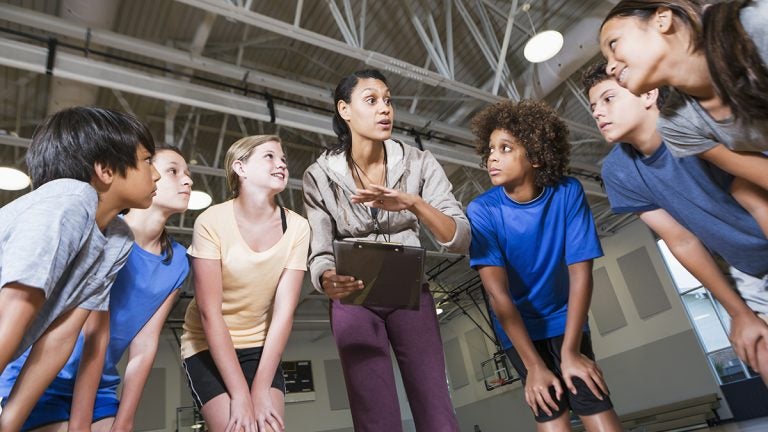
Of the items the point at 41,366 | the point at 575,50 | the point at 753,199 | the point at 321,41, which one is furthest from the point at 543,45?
the point at 41,366

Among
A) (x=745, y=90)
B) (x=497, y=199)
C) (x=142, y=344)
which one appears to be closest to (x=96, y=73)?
(x=142, y=344)

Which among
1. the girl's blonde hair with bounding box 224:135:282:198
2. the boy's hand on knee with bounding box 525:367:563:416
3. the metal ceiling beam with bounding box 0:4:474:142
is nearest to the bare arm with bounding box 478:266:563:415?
the boy's hand on knee with bounding box 525:367:563:416

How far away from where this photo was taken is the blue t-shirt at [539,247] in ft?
6.38

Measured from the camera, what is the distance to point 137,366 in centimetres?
185

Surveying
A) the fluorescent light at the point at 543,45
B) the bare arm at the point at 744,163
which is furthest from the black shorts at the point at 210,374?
the fluorescent light at the point at 543,45

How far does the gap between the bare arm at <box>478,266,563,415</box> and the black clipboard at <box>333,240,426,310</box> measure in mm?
395

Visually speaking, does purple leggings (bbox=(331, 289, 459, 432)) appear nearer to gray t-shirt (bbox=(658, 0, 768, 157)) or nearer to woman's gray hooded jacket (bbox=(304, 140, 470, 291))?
woman's gray hooded jacket (bbox=(304, 140, 470, 291))

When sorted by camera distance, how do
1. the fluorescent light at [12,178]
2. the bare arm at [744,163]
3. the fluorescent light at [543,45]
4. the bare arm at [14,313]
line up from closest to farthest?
the bare arm at [14,313]
the bare arm at [744,163]
the fluorescent light at [543,45]
the fluorescent light at [12,178]

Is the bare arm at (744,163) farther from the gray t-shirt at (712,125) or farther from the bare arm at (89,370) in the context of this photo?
the bare arm at (89,370)

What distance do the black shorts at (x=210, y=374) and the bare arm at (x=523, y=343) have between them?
3.07ft

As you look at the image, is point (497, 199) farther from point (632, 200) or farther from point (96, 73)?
point (96, 73)

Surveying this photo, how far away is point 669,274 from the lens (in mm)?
11406

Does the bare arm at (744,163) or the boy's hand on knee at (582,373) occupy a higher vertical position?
the bare arm at (744,163)

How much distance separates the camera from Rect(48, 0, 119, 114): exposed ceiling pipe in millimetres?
4801
